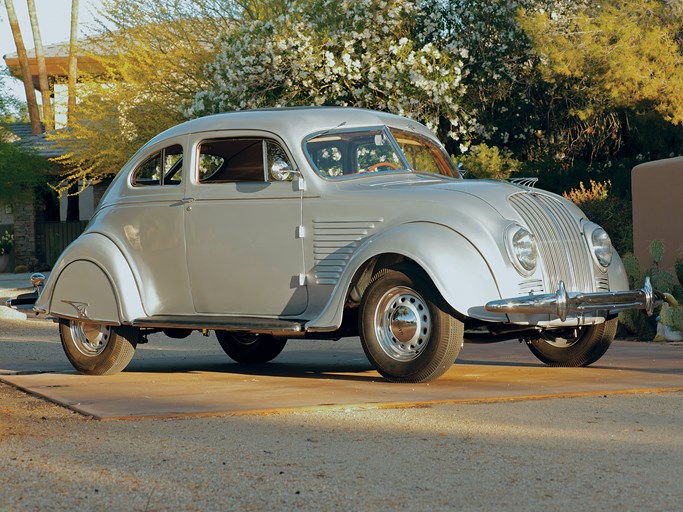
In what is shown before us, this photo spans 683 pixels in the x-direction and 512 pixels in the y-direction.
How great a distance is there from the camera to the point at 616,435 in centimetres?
609

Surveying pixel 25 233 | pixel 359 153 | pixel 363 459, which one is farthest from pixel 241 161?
pixel 25 233

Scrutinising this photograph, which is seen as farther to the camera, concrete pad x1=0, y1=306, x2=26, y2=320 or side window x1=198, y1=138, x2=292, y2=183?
concrete pad x1=0, y1=306, x2=26, y2=320

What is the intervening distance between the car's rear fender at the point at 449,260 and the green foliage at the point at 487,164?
39.9 ft

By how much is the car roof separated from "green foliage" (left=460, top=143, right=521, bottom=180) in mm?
10861

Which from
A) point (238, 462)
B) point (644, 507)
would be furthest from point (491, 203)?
point (644, 507)

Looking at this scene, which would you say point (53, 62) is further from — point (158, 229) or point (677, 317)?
point (158, 229)

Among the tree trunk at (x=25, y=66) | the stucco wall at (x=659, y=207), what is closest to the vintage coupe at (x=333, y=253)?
the stucco wall at (x=659, y=207)

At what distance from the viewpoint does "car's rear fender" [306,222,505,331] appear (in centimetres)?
772

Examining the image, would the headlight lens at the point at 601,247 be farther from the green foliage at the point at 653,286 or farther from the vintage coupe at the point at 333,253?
the green foliage at the point at 653,286

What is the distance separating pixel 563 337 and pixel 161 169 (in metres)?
3.60

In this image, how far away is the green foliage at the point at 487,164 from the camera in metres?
A: 20.1

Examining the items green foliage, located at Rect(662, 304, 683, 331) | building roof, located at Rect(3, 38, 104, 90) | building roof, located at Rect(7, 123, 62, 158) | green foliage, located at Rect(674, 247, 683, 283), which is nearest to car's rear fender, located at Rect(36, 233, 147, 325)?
green foliage, located at Rect(662, 304, 683, 331)

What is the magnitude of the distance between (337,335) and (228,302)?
0.90 metres

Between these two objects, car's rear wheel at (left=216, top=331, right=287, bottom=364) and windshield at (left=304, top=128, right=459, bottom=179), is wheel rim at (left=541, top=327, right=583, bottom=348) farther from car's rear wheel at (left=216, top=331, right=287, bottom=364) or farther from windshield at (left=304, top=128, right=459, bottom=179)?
car's rear wheel at (left=216, top=331, right=287, bottom=364)
